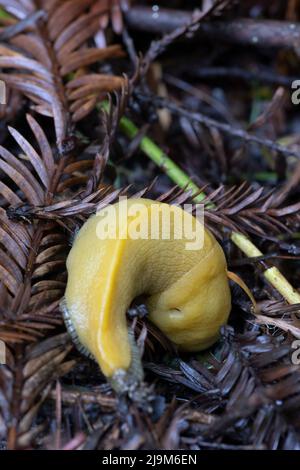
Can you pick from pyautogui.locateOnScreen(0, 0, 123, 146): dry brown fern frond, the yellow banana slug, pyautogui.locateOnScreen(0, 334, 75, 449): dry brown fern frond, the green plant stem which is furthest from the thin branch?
pyautogui.locateOnScreen(0, 334, 75, 449): dry brown fern frond

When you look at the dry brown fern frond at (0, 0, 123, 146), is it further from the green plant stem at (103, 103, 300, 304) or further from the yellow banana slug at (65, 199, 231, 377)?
the yellow banana slug at (65, 199, 231, 377)

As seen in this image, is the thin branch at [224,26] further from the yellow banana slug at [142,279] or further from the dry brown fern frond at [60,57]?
the yellow banana slug at [142,279]

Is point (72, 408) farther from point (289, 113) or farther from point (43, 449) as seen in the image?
point (289, 113)

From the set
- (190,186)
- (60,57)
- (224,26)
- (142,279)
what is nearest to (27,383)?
(142,279)

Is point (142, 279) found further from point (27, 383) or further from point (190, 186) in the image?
point (190, 186)

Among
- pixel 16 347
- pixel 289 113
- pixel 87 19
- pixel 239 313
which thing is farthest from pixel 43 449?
pixel 289 113

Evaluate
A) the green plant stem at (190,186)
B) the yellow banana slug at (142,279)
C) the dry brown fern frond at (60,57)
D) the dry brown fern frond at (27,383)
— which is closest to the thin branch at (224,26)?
the dry brown fern frond at (60,57)
